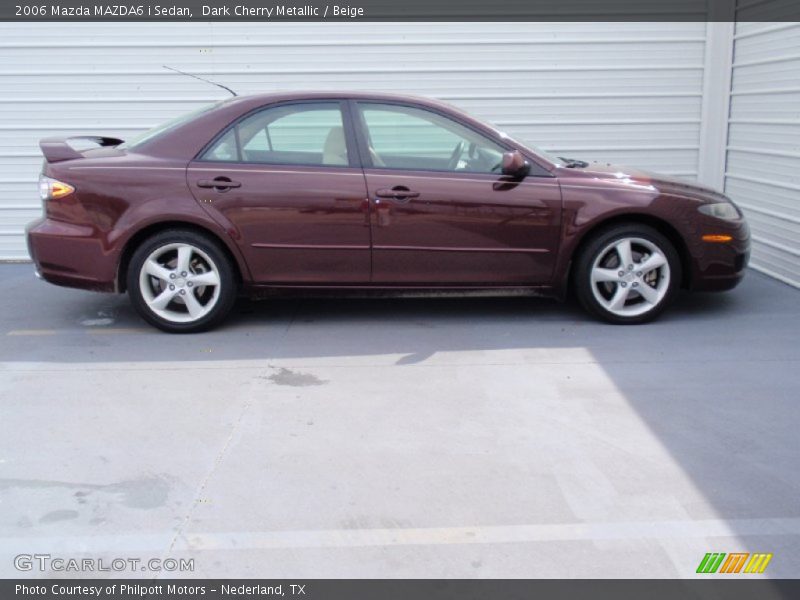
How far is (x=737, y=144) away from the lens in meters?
8.45

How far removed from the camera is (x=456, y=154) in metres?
6.17

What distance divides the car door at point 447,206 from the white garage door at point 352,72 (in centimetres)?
254

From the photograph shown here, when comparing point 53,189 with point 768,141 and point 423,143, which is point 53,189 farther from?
point 768,141

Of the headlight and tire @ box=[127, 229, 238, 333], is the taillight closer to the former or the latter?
tire @ box=[127, 229, 238, 333]

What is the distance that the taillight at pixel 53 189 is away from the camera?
5.98 metres

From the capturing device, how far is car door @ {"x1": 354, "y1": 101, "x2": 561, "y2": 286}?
6008 millimetres

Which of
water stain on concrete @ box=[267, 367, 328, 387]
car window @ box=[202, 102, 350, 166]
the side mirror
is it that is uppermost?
car window @ box=[202, 102, 350, 166]

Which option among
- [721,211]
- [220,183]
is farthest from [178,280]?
[721,211]

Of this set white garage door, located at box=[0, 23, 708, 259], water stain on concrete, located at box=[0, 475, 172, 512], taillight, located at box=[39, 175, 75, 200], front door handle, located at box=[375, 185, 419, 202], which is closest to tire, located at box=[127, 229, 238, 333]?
taillight, located at box=[39, 175, 75, 200]

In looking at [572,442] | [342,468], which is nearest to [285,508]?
[342,468]

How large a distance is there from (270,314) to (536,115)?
11.5 ft

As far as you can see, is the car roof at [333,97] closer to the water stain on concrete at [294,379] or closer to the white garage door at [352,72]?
the water stain on concrete at [294,379]

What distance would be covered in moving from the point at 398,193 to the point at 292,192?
0.69m
